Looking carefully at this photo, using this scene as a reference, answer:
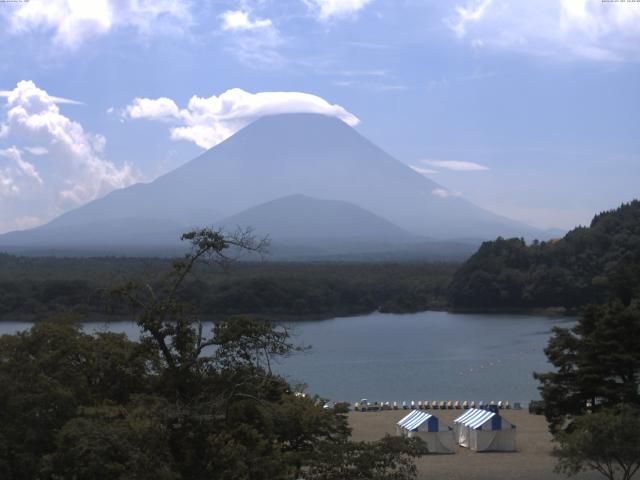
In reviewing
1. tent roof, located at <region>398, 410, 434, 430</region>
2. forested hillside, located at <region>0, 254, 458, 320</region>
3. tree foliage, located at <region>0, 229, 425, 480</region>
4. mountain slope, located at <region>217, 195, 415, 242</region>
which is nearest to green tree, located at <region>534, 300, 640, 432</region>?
tent roof, located at <region>398, 410, 434, 430</region>

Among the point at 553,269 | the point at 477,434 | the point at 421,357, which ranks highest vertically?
the point at 553,269

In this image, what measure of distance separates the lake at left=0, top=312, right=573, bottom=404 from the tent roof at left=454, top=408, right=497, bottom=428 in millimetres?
5391

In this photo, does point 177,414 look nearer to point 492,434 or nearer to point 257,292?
point 492,434

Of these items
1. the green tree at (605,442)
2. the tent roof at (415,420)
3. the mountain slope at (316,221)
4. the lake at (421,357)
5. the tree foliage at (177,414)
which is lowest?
the lake at (421,357)

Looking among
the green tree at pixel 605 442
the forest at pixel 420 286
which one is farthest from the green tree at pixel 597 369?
the forest at pixel 420 286

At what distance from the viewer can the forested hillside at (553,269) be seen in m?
46.8

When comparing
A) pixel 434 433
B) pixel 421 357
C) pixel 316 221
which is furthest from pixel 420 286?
pixel 316 221

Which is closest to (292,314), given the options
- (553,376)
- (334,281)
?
(334,281)

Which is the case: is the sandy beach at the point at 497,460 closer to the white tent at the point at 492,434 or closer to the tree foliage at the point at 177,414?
the white tent at the point at 492,434

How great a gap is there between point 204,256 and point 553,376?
847 centimetres

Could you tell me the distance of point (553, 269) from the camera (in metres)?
47.4

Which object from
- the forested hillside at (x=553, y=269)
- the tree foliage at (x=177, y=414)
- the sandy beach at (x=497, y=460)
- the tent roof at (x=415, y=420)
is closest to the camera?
the tree foliage at (x=177, y=414)

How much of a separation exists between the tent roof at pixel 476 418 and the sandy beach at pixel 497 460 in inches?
16.7

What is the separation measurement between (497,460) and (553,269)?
3466cm
